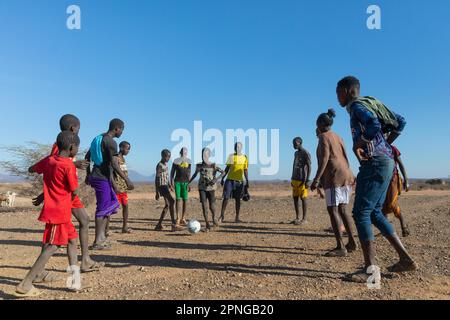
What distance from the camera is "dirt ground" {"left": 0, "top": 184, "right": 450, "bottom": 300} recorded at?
12.9 ft

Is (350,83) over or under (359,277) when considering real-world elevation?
over

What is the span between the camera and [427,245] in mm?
6328

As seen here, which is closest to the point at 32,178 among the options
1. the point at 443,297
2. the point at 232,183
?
the point at 232,183

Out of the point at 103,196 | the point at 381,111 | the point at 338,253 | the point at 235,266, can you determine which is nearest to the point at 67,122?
the point at 103,196

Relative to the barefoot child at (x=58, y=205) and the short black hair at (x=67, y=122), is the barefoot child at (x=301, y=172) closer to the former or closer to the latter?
the short black hair at (x=67, y=122)

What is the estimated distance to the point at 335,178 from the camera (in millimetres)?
5723

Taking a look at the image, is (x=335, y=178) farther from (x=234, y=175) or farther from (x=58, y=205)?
(x=234, y=175)

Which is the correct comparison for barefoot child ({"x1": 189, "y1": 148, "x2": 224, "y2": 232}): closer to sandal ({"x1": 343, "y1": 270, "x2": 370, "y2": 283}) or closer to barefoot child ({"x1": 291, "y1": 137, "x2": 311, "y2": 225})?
barefoot child ({"x1": 291, "y1": 137, "x2": 311, "y2": 225})

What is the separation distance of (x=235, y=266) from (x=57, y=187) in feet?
8.12

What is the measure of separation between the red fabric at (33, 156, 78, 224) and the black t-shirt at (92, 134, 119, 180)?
6.23 feet

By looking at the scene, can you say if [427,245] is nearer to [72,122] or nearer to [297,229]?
[297,229]

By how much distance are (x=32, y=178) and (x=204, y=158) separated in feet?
32.7

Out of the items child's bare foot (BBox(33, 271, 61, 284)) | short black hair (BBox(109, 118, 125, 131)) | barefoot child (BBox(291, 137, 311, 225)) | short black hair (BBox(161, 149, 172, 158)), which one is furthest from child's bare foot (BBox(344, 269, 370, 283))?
short black hair (BBox(161, 149, 172, 158))

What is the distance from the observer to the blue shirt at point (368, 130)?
4062mm
